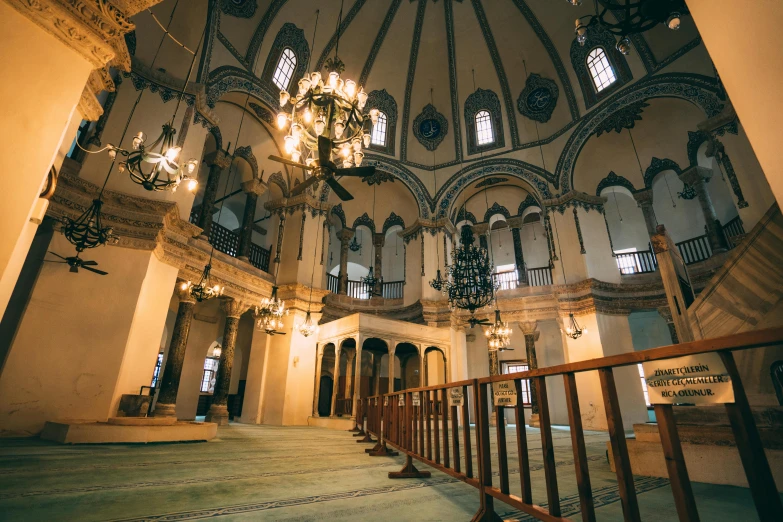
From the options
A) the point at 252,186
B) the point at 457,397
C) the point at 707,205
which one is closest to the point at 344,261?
the point at 252,186

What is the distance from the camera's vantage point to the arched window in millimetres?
11836

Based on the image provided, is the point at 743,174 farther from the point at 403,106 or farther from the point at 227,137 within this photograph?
the point at 227,137

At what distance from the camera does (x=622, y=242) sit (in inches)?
598

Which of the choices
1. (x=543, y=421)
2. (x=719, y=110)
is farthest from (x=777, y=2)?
(x=719, y=110)

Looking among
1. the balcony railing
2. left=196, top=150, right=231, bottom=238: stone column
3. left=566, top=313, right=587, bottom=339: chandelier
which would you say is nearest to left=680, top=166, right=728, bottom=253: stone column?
left=566, top=313, right=587, bottom=339: chandelier

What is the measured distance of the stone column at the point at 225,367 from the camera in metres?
9.84

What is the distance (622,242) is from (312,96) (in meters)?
15.2

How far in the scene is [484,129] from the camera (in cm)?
1495

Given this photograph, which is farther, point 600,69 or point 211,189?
point 600,69

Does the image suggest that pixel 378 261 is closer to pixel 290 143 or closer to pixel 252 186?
pixel 252 186

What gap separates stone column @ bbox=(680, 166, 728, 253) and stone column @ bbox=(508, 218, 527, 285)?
5478mm

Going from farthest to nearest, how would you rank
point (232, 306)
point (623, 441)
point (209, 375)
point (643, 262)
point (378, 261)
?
point (378, 261) < point (209, 375) < point (643, 262) < point (232, 306) < point (623, 441)

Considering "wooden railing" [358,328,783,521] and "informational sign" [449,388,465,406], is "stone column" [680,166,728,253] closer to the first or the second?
"informational sign" [449,388,465,406]

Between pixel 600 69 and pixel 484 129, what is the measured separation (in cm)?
436
